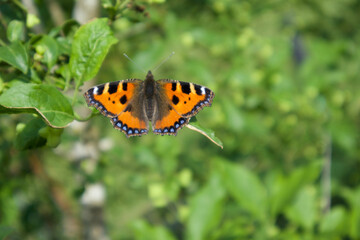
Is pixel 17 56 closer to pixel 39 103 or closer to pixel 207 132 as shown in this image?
pixel 39 103

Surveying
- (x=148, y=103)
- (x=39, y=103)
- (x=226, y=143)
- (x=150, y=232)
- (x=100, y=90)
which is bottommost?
(x=226, y=143)

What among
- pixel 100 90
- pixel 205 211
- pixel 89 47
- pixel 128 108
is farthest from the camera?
pixel 205 211

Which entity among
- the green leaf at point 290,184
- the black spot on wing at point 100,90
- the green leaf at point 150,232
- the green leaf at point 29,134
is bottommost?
the green leaf at point 150,232

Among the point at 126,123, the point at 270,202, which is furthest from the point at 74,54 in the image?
the point at 270,202

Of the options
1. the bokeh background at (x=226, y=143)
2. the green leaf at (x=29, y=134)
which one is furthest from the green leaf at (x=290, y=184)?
the green leaf at (x=29, y=134)

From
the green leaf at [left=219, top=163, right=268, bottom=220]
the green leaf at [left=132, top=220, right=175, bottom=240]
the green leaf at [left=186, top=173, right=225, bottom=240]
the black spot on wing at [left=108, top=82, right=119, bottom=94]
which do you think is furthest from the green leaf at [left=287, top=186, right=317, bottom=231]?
the black spot on wing at [left=108, top=82, right=119, bottom=94]

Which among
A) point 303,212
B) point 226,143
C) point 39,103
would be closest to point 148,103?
point 39,103

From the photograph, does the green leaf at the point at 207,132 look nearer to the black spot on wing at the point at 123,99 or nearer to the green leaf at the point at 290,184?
the black spot on wing at the point at 123,99

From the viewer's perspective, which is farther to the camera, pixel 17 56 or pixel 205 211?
pixel 205 211
